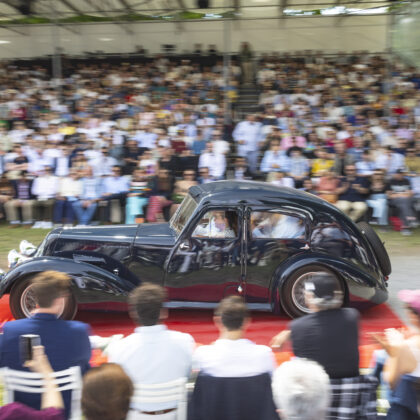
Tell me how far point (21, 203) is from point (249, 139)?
5361mm

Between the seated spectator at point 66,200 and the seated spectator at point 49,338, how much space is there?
754 centimetres

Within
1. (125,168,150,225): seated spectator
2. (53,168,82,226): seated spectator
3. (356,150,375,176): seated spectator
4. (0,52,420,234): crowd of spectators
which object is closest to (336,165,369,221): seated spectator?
(0,52,420,234): crowd of spectators

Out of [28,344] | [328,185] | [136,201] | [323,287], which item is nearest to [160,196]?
[136,201]

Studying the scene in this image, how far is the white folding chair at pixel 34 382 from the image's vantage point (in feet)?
8.95

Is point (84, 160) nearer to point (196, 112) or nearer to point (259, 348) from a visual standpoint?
point (196, 112)

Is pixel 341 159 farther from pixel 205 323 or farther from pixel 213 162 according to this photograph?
pixel 205 323

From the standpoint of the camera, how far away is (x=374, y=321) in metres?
5.73

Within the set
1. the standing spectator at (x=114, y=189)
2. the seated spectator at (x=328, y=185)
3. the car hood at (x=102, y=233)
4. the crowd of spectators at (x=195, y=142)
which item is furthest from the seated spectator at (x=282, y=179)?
the car hood at (x=102, y=233)

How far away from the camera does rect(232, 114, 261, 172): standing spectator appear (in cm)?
1167

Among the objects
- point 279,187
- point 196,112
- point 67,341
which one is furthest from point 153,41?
point 67,341

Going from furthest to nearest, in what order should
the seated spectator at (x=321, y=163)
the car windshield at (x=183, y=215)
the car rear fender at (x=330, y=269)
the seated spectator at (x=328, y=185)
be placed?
1. the seated spectator at (x=321, y=163)
2. the seated spectator at (x=328, y=185)
3. the car windshield at (x=183, y=215)
4. the car rear fender at (x=330, y=269)

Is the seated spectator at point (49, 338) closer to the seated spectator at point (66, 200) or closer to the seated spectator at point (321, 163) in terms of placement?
the seated spectator at point (66, 200)

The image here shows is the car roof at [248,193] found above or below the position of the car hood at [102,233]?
above

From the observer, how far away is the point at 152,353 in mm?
2832
